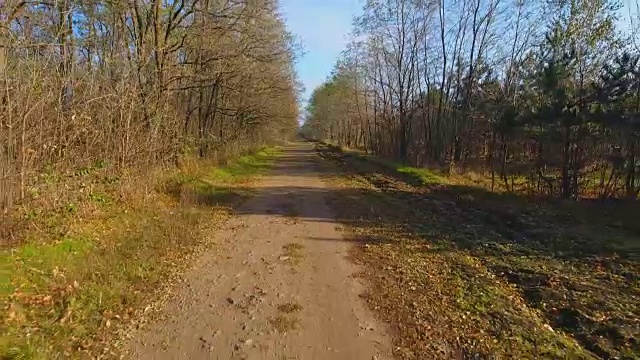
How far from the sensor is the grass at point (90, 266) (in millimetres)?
4832

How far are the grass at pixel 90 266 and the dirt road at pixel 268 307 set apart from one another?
527mm

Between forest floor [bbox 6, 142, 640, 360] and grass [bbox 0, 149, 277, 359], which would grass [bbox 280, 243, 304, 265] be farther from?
grass [bbox 0, 149, 277, 359]

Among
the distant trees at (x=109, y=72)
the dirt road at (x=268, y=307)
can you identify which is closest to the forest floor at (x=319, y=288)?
the dirt road at (x=268, y=307)

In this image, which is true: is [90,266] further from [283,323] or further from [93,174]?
[93,174]

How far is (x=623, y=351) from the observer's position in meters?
4.95

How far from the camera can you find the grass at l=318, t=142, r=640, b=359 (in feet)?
16.6

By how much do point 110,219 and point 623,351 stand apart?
9.37m

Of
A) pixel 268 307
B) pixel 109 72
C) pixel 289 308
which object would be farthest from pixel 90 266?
pixel 109 72

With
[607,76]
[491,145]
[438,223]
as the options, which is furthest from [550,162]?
[438,223]

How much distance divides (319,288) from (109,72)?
870cm

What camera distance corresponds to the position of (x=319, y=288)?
6543 mm

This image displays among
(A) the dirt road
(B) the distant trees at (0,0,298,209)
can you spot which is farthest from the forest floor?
(B) the distant trees at (0,0,298,209)

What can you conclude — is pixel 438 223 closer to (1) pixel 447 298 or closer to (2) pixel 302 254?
(2) pixel 302 254

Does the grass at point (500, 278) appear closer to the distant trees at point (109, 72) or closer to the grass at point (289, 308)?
the grass at point (289, 308)
